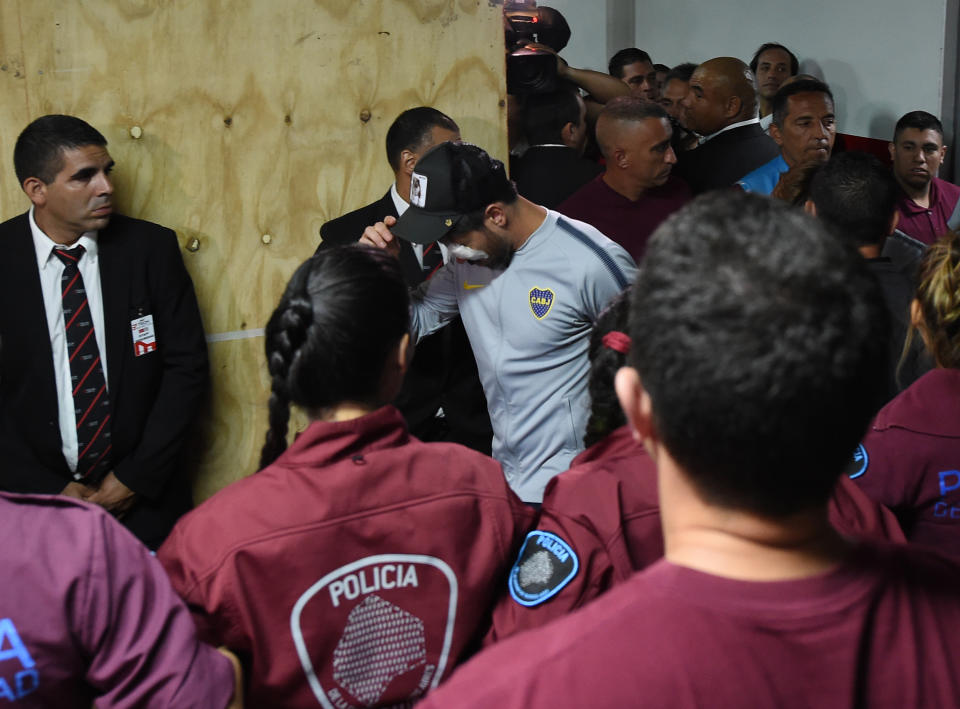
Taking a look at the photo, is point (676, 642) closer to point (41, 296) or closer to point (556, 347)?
point (556, 347)

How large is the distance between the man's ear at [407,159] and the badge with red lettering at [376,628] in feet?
5.87

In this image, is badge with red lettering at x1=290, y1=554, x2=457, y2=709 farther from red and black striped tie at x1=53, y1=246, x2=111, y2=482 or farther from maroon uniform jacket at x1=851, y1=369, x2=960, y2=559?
red and black striped tie at x1=53, y1=246, x2=111, y2=482

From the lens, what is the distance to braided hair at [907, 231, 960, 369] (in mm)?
1619

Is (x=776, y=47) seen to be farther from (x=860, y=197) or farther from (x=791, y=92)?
(x=860, y=197)

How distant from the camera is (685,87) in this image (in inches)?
200

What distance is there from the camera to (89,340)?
258cm

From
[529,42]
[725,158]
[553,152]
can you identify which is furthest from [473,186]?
[529,42]

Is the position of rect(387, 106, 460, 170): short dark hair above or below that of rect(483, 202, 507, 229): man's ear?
above

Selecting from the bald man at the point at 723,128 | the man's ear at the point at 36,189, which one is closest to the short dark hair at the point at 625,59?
the bald man at the point at 723,128

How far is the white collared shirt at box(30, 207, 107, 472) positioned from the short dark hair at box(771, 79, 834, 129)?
2899 mm

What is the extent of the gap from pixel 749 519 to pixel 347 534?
2.35 feet

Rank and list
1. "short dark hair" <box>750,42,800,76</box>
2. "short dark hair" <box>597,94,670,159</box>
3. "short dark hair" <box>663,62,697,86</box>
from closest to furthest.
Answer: "short dark hair" <box>597,94,670,159</box>, "short dark hair" <box>663,62,697,86</box>, "short dark hair" <box>750,42,800,76</box>

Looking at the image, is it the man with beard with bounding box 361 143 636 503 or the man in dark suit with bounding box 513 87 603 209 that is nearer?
the man with beard with bounding box 361 143 636 503

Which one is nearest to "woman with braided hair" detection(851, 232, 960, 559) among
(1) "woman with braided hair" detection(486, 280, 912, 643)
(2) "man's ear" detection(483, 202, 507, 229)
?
(1) "woman with braided hair" detection(486, 280, 912, 643)
